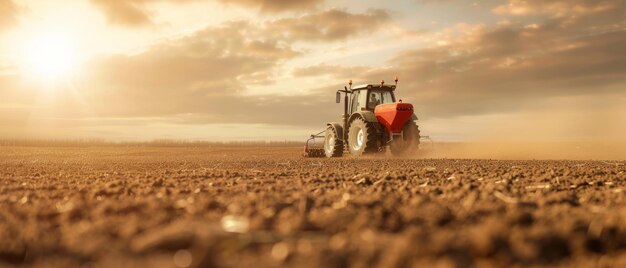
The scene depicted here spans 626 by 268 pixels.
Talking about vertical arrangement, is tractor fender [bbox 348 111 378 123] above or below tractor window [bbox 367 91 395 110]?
below

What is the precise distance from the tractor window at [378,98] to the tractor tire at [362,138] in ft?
2.52

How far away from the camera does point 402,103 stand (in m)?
15.8

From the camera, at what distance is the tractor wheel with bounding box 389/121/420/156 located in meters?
16.5

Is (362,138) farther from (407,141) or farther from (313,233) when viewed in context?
(313,233)

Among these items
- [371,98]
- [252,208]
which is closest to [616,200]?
[252,208]

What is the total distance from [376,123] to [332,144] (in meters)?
2.55

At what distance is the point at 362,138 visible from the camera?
16891mm

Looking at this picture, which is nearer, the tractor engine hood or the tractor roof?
the tractor engine hood

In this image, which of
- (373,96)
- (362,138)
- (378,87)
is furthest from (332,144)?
(378,87)

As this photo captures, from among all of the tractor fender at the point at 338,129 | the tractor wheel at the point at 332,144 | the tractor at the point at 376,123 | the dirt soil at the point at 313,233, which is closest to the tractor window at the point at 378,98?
the tractor at the point at 376,123

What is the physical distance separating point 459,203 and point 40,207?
3720 millimetres

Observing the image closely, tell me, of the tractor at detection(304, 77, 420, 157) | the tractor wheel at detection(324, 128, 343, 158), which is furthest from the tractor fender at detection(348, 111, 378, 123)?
the tractor wheel at detection(324, 128, 343, 158)

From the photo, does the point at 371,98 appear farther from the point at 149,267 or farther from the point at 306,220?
the point at 149,267

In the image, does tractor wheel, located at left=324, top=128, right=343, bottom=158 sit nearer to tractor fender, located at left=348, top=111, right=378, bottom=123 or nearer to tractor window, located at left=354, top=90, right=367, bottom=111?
tractor window, located at left=354, top=90, right=367, bottom=111
